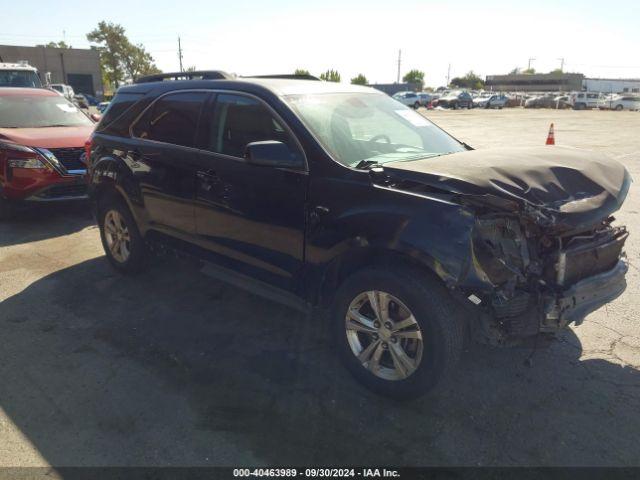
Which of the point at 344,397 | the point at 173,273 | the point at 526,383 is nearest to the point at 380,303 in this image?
the point at 344,397

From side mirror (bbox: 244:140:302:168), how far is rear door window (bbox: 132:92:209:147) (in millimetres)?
1046

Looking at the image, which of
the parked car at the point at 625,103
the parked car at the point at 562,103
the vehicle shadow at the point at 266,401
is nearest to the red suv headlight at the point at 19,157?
the vehicle shadow at the point at 266,401

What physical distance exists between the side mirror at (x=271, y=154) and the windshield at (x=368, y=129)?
0.24 m

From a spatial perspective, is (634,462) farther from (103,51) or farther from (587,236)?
(103,51)

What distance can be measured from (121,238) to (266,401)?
Result: 2793 mm

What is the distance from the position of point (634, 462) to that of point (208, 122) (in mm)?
3579

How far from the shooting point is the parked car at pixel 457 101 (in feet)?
163

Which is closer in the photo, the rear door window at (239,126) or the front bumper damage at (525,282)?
the front bumper damage at (525,282)

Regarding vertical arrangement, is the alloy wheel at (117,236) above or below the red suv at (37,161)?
below

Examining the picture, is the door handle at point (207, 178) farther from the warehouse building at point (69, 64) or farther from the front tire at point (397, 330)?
the warehouse building at point (69, 64)

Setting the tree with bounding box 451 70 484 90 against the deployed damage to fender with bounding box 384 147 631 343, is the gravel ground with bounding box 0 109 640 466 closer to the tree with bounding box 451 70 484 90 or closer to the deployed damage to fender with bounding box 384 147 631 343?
the deployed damage to fender with bounding box 384 147 631 343

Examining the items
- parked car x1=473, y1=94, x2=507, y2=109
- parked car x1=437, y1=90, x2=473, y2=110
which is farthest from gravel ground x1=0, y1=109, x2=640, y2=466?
parked car x1=473, y1=94, x2=507, y2=109

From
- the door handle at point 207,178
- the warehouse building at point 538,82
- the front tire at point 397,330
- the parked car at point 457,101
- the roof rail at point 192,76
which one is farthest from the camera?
the warehouse building at point 538,82

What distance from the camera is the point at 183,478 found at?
8.03 ft
